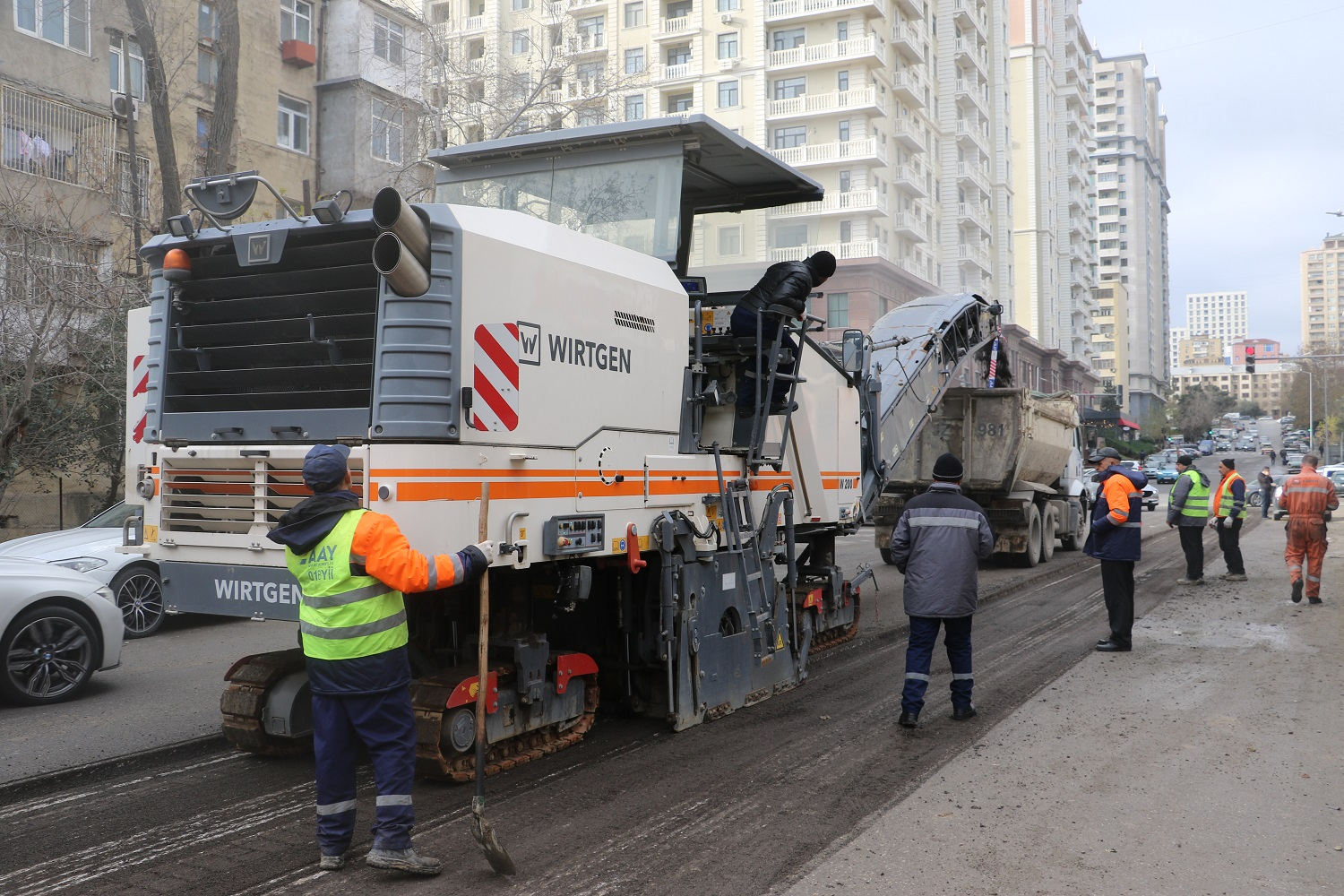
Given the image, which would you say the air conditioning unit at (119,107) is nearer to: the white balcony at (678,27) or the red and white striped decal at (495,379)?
the red and white striped decal at (495,379)

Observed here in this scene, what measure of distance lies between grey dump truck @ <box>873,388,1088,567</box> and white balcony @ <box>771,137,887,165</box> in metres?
30.6

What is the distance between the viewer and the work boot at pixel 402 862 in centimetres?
452

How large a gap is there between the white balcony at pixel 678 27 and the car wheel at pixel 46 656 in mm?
46392

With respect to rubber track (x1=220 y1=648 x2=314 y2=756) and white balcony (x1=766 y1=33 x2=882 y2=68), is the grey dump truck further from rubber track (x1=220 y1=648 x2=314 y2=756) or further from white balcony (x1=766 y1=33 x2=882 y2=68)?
white balcony (x1=766 y1=33 x2=882 y2=68)

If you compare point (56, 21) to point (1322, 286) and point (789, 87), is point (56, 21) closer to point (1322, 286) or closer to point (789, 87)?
point (789, 87)

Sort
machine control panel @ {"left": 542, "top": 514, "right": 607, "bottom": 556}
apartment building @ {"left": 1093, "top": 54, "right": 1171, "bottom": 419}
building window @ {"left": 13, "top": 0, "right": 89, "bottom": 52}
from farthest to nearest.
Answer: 1. apartment building @ {"left": 1093, "top": 54, "right": 1171, "bottom": 419}
2. building window @ {"left": 13, "top": 0, "right": 89, "bottom": 52}
3. machine control panel @ {"left": 542, "top": 514, "right": 607, "bottom": 556}

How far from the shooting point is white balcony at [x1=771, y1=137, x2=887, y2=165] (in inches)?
1854

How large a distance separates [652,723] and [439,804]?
1956 millimetres

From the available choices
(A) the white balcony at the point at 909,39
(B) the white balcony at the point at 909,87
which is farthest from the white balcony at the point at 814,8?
(B) the white balcony at the point at 909,87

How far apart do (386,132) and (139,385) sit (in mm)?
19214

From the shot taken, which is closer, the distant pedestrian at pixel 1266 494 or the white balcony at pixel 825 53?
the distant pedestrian at pixel 1266 494

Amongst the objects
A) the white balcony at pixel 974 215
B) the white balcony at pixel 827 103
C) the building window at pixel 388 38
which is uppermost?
the white balcony at pixel 827 103

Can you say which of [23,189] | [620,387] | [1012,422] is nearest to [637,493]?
[620,387]

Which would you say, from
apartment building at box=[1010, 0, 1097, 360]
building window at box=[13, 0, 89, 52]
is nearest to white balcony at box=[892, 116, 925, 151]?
apartment building at box=[1010, 0, 1097, 360]
